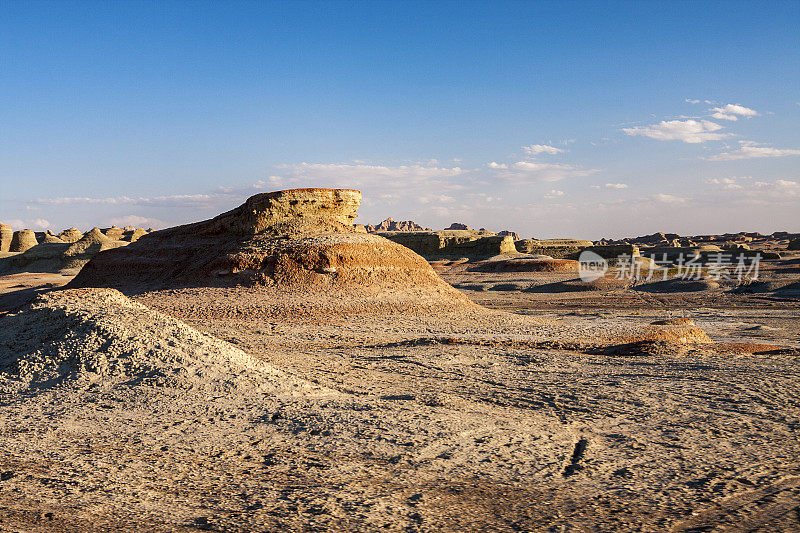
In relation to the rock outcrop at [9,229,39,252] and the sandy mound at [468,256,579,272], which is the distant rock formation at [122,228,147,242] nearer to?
the rock outcrop at [9,229,39,252]

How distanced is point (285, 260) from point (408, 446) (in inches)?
519

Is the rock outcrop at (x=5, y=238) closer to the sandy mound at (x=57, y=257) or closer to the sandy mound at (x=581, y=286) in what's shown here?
the sandy mound at (x=57, y=257)

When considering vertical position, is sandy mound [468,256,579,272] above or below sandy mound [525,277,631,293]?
above

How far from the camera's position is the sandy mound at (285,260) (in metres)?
17.0

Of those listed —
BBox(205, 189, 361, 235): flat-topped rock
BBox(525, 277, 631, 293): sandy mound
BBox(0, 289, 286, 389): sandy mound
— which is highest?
BBox(205, 189, 361, 235): flat-topped rock

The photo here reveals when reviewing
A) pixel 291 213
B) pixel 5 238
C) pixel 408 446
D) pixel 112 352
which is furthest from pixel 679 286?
pixel 5 238

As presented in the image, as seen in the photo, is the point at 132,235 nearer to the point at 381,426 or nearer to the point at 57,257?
the point at 57,257

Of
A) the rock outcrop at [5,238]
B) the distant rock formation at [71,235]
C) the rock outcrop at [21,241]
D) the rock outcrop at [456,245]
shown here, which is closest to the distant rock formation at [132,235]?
the distant rock formation at [71,235]

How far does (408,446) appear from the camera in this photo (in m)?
5.10

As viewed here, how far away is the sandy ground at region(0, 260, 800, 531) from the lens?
3900 millimetres

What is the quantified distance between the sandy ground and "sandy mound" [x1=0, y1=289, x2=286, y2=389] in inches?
2.5

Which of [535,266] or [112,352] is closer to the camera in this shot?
[112,352]

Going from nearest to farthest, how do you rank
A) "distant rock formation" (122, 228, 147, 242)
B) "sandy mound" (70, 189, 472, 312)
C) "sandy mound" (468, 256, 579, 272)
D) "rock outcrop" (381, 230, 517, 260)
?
1. "sandy mound" (70, 189, 472, 312)
2. "sandy mound" (468, 256, 579, 272)
3. "distant rock formation" (122, 228, 147, 242)
4. "rock outcrop" (381, 230, 517, 260)

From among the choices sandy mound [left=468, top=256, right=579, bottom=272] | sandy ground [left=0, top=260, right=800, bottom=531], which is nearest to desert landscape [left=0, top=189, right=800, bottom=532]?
sandy ground [left=0, top=260, right=800, bottom=531]
